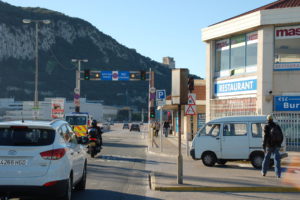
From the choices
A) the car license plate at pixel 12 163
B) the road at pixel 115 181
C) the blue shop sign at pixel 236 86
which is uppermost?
the blue shop sign at pixel 236 86

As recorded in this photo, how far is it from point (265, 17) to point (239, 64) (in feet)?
10.8

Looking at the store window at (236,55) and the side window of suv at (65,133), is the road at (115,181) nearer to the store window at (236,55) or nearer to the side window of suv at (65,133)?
the side window of suv at (65,133)

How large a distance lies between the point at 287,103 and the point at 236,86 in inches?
127

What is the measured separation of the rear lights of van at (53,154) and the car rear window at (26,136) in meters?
0.19

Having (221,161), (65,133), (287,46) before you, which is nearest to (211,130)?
(221,161)

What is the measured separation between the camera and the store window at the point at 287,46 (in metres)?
25.5

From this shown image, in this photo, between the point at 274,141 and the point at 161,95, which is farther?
the point at 161,95

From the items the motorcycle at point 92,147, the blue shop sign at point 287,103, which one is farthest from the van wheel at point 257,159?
the blue shop sign at point 287,103

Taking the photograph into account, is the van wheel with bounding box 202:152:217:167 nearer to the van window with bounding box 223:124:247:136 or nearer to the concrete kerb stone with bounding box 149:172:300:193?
the van window with bounding box 223:124:247:136

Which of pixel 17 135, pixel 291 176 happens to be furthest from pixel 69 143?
pixel 291 176

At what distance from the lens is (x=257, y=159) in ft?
58.7

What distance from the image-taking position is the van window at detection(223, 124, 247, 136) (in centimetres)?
1823

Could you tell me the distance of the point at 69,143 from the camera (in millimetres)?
10102

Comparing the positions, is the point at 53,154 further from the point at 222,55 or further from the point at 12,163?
the point at 222,55
